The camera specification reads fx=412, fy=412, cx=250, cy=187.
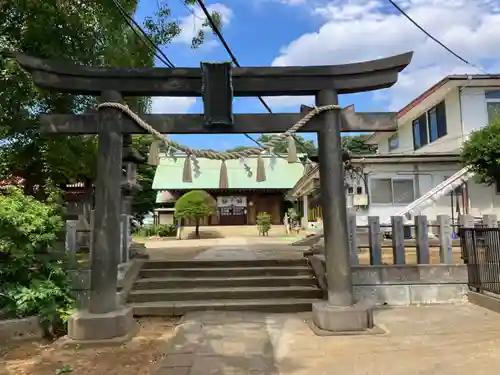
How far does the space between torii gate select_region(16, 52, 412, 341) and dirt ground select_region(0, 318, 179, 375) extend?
1.61 feet

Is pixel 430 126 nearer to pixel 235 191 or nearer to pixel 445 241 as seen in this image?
pixel 445 241

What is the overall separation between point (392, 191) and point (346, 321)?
1348 centimetres

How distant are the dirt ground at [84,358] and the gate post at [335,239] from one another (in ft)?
7.54

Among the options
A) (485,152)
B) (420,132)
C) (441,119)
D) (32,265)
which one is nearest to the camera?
(32,265)

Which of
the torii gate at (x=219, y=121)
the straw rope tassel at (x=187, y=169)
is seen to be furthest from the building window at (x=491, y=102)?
the straw rope tassel at (x=187, y=169)

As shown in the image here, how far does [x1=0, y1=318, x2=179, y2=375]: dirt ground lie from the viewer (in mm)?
4447

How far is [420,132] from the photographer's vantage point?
21.3 meters

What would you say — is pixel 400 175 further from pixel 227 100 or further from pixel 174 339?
pixel 174 339

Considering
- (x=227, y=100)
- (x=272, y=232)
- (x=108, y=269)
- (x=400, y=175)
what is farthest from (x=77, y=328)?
(x=272, y=232)

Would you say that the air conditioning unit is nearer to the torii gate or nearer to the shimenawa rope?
the torii gate

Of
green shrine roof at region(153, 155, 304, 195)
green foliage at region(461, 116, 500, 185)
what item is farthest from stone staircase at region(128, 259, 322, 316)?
green shrine roof at region(153, 155, 304, 195)

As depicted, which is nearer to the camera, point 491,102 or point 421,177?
point 491,102

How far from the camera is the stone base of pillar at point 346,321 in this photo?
5574mm

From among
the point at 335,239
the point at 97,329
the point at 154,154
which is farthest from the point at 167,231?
the point at 335,239
